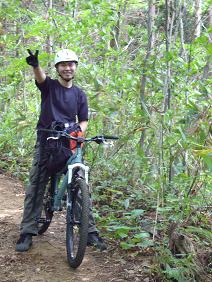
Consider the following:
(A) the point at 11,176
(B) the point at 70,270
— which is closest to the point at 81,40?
(A) the point at 11,176

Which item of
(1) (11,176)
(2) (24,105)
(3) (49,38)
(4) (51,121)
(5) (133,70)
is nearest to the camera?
(4) (51,121)

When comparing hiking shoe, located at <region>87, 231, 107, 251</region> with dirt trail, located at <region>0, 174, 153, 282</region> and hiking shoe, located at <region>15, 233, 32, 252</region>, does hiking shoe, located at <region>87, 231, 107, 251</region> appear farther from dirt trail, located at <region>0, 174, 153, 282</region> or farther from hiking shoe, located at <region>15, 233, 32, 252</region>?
hiking shoe, located at <region>15, 233, 32, 252</region>

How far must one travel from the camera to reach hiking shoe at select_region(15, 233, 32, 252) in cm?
475

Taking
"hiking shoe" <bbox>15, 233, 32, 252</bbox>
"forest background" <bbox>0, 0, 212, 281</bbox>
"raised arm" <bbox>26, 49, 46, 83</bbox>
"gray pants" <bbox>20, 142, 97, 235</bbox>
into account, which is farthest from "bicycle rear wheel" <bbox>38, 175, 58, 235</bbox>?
"raised arm" <bbox>26, 49, 46, 83</bbox>

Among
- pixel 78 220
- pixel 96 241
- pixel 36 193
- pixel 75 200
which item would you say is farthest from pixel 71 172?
pixel 96 241

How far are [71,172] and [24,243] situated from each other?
1074 mm

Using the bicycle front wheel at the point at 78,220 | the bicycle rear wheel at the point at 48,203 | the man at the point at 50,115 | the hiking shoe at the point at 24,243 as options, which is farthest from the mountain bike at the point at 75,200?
the hiking shoe at the point at 24,243

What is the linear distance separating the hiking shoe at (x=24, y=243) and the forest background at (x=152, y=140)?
946 mm

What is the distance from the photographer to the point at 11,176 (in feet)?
29.0

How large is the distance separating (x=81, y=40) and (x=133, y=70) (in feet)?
6.28

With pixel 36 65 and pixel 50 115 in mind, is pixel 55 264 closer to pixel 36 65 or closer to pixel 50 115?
pixel 50 115

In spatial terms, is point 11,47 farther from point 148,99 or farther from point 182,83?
point 182,83

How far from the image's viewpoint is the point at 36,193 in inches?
194

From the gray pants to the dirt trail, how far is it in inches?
10.7
